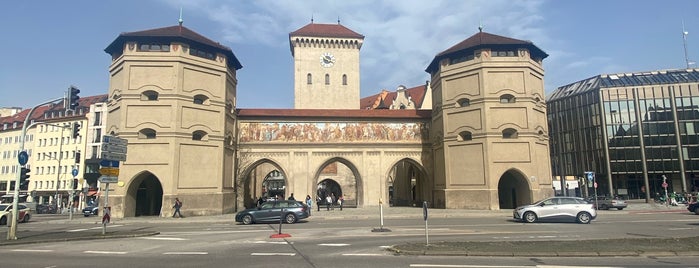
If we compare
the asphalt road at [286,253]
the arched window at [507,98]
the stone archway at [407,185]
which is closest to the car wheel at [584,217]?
the asphalt road at [286,253]

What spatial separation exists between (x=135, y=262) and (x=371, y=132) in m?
30.2

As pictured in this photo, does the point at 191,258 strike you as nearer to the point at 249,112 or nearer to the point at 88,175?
the point at 249,112

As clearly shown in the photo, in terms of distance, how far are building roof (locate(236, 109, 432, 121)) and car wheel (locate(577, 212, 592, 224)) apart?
66.3ft

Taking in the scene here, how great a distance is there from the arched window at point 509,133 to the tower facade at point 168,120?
72.8ft

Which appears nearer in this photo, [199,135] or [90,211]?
[199,135]

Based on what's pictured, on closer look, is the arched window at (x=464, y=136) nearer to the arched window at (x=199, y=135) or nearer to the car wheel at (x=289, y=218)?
the car wheel at (x=289, y=218)

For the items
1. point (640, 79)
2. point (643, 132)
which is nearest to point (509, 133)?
point (643, 132)

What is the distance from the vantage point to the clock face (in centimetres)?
5762

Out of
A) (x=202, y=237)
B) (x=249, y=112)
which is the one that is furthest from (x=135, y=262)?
(x=249, y=112)

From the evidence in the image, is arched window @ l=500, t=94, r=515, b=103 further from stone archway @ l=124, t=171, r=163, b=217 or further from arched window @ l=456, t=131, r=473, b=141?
stone archway @ l=124, t=171, r=163, b=217

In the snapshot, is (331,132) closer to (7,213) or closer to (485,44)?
(485,44)

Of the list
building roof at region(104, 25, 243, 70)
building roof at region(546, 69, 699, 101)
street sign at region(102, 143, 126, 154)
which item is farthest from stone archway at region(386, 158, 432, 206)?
building roof at region(546, 69, 699, 101)

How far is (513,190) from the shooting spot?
36.8 meters

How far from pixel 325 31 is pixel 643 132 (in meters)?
44.2
